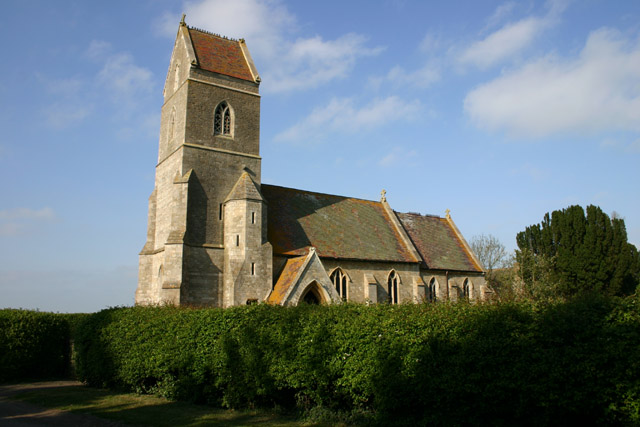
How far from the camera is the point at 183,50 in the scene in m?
30.8

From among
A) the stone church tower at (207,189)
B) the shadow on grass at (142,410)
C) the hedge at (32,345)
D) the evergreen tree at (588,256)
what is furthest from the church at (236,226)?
the evergreen tree at (588,256)

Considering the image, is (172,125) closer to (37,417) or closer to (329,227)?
(329,227)

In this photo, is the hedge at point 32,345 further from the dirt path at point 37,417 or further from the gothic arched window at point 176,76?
the gothic arched window at point 176,76


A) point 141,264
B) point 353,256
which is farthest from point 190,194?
point 353,256

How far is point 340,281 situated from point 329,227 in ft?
13.7

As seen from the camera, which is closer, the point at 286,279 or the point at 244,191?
the point at 286,279

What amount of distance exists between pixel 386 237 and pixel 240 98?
13.8 m

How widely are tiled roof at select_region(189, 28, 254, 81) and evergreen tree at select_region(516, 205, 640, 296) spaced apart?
2373 cm

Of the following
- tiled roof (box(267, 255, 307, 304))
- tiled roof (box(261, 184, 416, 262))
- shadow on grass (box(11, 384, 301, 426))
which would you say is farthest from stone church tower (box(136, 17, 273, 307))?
shadow on grass (box(11, 384, 301, 426))

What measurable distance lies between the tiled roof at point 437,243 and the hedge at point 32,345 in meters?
23.5

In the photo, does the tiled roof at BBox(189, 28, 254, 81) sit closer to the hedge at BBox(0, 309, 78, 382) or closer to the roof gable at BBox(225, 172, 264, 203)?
the roof gable at BBox(225, 172, 264, 203)

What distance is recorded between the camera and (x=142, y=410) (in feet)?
48.9

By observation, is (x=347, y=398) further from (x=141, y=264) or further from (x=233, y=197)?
(x=141, y=264)

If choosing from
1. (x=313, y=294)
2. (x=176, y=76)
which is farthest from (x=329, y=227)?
(x=176, y=76)
